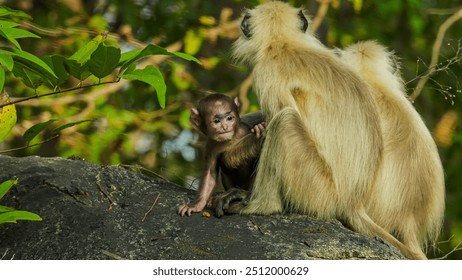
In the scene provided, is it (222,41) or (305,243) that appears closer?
(305,243)

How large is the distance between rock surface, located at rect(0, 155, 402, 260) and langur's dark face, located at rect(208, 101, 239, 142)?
43cm

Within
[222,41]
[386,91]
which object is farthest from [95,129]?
[386,91]

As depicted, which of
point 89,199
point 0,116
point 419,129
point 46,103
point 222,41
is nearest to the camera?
point 0,116

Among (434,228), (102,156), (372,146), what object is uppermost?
(372,146)

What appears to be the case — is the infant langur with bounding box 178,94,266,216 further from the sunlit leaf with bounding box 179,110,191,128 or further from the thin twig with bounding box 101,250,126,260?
the sunlit leaf with bounding box 179,110,191,128

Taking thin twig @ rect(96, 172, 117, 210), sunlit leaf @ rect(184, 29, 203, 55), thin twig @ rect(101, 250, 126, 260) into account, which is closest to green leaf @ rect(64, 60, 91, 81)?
thin twig @ rect(101, 250, 126, 260)

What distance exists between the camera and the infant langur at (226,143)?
524 cm

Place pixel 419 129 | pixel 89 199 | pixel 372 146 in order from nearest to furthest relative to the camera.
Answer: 1. pixel 89 199
2. pixel 372 146
3. pixel 419 129

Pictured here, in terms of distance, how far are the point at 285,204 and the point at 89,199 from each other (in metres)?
1.09

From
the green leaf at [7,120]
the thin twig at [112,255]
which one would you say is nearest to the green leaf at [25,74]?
the green leaf at [7,120]

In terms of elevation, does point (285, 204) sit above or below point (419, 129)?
below

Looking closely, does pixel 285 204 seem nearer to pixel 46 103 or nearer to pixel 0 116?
pixel 0 116

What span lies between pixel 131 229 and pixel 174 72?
427 centimetres

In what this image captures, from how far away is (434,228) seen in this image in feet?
19.4
